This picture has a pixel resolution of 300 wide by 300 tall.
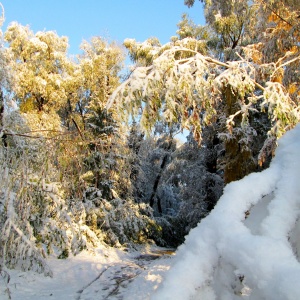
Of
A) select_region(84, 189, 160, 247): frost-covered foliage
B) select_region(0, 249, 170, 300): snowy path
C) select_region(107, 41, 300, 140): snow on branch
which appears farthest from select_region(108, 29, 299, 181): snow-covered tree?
select_region(84, 189, 160, 247): frost-covered foliage

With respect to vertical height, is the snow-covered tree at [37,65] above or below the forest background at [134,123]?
above

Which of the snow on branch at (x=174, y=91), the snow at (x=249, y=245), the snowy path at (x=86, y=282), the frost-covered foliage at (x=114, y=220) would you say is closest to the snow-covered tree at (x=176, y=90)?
the snow on branch at (x=174, y=91)

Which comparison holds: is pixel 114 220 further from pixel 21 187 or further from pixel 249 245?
pixel 249 245

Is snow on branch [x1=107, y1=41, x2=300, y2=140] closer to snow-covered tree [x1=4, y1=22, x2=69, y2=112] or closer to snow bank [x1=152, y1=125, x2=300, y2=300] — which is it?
snow bank [x1=152, y1=125, x2=300, y2=300]

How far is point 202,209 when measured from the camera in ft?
48.0

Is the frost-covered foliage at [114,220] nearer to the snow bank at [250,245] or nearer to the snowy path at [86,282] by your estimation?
the snowy path at [86,282]

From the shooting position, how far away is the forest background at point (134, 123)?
3.87m

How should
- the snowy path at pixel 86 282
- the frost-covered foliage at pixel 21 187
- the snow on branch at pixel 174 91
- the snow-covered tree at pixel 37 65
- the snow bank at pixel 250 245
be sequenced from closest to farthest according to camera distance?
1. the snow bank at pixel 250 245
2. the snow on branch at pixel 174 91
3. the frost-covered foliage at pixel 21 187
4. the snowy path at pixel 86 282
5. the snow-covered tree at pixel 37 65

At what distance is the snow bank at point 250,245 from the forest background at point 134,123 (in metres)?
2.75

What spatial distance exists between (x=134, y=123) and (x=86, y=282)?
191 inches

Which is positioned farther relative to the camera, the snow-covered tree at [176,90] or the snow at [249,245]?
the snow-covered tree at [176,90]

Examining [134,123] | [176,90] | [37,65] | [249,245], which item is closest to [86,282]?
[134,123]

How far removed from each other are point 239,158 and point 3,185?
6.92 m

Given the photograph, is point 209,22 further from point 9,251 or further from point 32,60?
point 9,251
